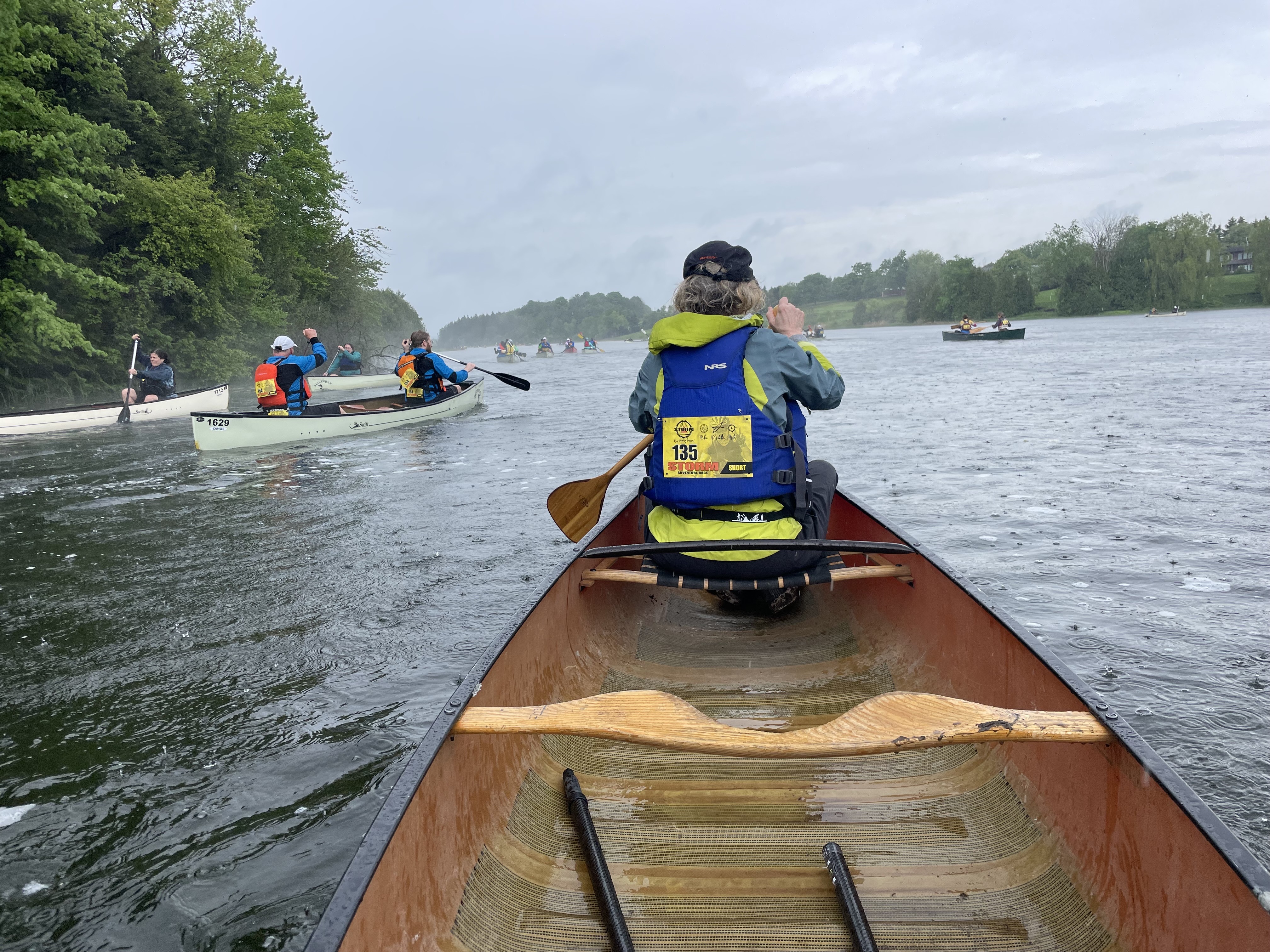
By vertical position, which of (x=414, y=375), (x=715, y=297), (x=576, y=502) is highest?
(x=715, y=297)

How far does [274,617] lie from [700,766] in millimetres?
3749

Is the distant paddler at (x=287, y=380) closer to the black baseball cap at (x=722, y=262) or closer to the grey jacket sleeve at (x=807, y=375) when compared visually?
the black baseball cap at (x=722, y=262)

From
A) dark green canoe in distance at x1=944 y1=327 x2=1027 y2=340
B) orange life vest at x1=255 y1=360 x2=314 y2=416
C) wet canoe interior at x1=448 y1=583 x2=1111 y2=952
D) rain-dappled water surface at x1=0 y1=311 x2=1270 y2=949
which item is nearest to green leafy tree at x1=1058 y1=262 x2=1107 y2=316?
dark green canoe in distance at x1=944 y1=327 x2=1027 y2=340

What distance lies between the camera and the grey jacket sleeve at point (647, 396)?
3838mm

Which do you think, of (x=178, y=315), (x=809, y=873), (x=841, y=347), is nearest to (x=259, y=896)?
(x=809, y=873)

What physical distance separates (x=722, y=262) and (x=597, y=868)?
8.30ft

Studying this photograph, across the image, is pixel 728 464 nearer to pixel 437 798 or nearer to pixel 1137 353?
pixel 437 798

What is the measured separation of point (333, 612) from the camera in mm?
5719

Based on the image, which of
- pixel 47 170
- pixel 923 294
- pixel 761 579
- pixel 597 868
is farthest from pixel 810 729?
pixel 923 294

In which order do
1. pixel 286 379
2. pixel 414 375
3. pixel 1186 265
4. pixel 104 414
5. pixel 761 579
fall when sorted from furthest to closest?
1. pixel 1186 265
2. pixel 104 414
3. pixel 414 375
4. pixel 286 379
5. pixel 761 579

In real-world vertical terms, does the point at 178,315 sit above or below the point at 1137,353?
above

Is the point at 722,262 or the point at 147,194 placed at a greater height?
the point at 147,194

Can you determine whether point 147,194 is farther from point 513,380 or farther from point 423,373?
point 513,380

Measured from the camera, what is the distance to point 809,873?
2.41 meters
